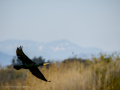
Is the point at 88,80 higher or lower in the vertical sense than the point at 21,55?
lower

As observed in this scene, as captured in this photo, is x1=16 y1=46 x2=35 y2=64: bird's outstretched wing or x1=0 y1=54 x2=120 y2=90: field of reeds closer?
x1=16 y1=46 x2=35 y2=64: bird's outstretched wing

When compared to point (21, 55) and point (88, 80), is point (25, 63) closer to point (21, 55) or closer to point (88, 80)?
point (21, 55)

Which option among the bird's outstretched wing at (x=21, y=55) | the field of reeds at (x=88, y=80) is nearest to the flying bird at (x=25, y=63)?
the bird's outstretched wing at (x=21, y=55)

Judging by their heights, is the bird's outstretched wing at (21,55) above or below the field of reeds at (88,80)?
above

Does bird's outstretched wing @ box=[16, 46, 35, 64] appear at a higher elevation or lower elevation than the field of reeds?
higher

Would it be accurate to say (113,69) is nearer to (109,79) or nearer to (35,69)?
(109,79)

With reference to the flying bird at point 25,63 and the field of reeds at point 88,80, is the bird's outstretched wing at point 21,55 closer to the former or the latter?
the flying bird at point 25,63

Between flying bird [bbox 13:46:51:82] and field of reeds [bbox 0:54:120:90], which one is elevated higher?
flying bird [bbox 13:46:51:82]

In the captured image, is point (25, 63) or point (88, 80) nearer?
point (25, 63)

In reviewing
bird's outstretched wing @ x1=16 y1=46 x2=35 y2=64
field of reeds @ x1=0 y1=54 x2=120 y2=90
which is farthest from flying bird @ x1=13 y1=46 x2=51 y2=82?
field of reeds @ x1=0 y1=54 x2=120 y2=90

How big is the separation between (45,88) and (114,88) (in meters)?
2.46

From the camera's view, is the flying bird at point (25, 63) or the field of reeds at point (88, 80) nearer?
the flying bird at point (25, 63)

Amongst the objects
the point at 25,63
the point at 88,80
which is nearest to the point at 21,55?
the point at 25,63

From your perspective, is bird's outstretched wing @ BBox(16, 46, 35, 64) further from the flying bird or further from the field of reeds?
the field of reeds
